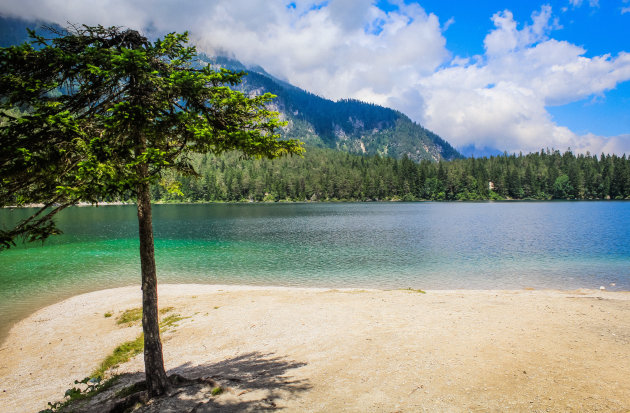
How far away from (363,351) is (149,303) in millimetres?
7129

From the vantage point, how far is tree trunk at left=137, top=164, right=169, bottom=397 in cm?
847

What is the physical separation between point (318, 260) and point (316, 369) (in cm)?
2677

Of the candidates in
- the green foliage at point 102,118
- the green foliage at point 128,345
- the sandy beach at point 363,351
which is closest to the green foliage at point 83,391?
the green foliage at point 128,345

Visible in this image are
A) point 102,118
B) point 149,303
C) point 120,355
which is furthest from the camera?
point 120,355

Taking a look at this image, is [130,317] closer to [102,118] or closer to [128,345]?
[128,345]

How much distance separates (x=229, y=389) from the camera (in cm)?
914

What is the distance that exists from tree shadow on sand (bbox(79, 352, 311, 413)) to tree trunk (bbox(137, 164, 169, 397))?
47cm

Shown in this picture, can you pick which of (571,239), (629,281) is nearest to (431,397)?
(629,281)

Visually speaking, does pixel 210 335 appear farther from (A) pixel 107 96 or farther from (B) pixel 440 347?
(A) pixel 107 96

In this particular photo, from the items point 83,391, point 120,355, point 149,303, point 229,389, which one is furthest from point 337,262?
point 149,303

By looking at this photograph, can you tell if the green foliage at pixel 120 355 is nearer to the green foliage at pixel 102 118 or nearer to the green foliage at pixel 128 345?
the green foliage at pixel 128 345

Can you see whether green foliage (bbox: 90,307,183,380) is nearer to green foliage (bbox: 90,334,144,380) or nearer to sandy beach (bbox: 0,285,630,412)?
green foliage (bbox: 90,334,144,380)

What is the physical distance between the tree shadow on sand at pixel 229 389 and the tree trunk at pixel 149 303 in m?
0.47

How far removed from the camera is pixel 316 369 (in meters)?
10.4
